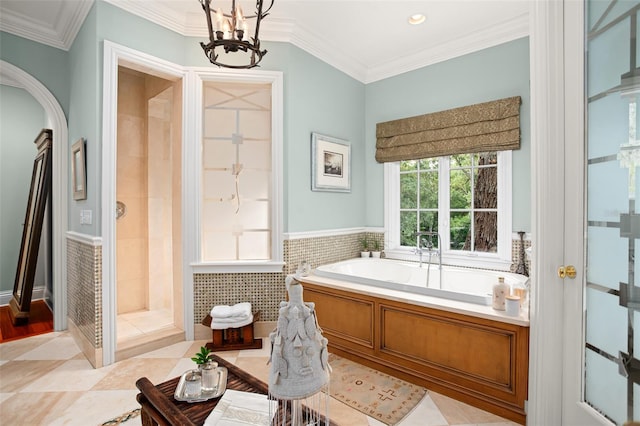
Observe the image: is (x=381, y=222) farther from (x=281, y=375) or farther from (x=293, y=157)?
(x=281, y=375)

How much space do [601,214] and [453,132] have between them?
191cm

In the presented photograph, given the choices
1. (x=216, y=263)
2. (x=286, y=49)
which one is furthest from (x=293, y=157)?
(x=216, y=263)

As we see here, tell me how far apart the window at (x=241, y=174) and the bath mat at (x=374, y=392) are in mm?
1123

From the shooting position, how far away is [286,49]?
3.05 meters

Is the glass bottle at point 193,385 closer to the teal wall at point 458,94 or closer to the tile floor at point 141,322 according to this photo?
the tile floor at point 141,322

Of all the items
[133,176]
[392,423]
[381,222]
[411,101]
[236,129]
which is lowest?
[392,423]

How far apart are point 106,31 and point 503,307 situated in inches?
136

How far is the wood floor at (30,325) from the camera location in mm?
3102

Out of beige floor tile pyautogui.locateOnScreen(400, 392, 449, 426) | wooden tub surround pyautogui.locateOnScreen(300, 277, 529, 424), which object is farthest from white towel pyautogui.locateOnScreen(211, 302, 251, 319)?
beige floor tile pyautogui.locateOnScreen(400, 392, 449, 426)

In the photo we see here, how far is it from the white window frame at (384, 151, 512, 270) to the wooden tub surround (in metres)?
1.27

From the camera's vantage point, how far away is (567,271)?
5.34 ft

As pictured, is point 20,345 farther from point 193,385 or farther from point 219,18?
point 219,18

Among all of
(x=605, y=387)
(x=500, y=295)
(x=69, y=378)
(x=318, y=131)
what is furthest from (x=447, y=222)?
(x=69, y=378)

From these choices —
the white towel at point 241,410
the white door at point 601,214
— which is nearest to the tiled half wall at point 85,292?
the white towel at point 241,410
